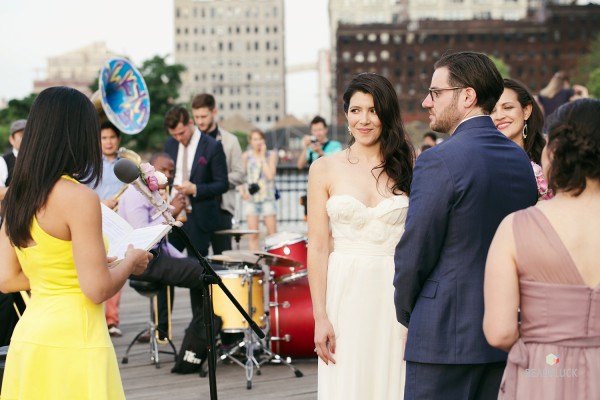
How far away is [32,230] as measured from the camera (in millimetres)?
3250

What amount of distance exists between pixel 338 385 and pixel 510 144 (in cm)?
147

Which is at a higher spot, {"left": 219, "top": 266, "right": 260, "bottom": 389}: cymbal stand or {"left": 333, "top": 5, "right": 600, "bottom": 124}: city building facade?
{"left": 333, "top": 5, "right": 600, "bottom": 124}: city building facade

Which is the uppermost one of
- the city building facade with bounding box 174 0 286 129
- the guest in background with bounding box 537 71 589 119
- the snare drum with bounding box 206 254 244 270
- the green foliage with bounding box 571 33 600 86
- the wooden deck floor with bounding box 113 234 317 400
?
the city building facade with bounding box 174 0 286 129

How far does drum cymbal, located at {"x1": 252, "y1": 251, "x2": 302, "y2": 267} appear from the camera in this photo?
6677mm

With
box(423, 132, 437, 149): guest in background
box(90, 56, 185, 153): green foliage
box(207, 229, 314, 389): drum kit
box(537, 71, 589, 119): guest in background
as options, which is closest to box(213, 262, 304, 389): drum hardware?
box(207, 229, 314, 389): drum kit

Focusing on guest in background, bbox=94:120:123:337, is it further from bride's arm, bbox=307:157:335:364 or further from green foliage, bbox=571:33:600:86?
green foliage, bbox=571:33:600:86

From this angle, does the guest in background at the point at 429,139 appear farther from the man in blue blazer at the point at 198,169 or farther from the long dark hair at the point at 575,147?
the long dark hair at the point at 575,147

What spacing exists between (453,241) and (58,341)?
151 centimetres

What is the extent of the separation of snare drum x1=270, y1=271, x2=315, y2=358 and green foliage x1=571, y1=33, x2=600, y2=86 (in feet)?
314

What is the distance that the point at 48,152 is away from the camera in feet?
10.6

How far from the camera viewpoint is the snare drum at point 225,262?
23.5 feet

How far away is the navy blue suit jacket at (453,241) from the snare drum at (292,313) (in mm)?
3970

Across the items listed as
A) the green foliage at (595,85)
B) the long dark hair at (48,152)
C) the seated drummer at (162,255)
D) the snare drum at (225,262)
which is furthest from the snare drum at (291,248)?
the green foliage at (595,85)
